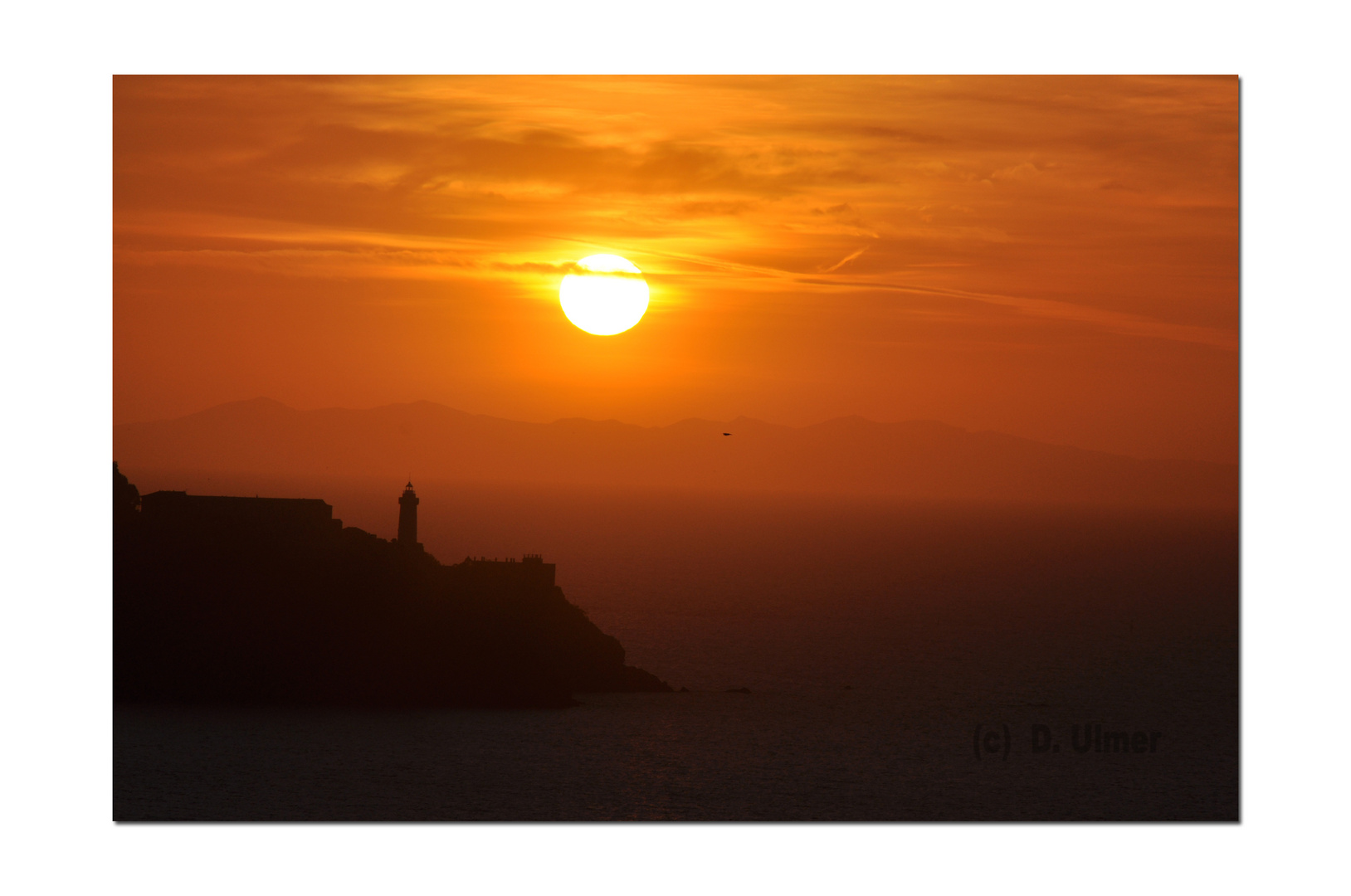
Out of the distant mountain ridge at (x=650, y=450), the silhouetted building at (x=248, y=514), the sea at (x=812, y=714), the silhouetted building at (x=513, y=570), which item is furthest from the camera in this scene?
the silhouetted building at (x=513, y=570)

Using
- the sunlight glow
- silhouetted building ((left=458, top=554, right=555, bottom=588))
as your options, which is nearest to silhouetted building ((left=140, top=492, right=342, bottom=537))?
silhouetted building ((left=458, top=554, right=555, bottom=588))

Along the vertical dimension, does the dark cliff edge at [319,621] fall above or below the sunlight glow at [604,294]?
below

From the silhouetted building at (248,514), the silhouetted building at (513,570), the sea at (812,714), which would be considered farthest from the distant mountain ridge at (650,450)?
the silhouetted building at (513,570)

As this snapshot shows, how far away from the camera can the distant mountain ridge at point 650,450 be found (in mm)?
10477

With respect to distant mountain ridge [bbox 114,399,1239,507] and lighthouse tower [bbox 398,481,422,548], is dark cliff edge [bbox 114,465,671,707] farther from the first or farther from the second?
lighthouse tower [bbox 398,481,422,548]

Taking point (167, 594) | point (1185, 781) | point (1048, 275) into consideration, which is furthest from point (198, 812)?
point (1048, 275)

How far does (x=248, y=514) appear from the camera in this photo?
1530 cm

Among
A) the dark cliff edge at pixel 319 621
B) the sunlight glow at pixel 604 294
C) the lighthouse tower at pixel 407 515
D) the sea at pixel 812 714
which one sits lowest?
the sea at pixel 812 714

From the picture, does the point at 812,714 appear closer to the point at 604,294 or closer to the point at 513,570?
the point at 513,570

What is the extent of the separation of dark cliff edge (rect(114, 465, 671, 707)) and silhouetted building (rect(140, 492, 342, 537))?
4cm

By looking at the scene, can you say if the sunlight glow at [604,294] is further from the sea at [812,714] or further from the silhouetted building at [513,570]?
the silhouetted building at [513,570]

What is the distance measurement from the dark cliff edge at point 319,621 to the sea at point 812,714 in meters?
0.38

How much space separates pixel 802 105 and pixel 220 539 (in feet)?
34.2

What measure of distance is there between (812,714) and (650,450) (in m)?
6.96
